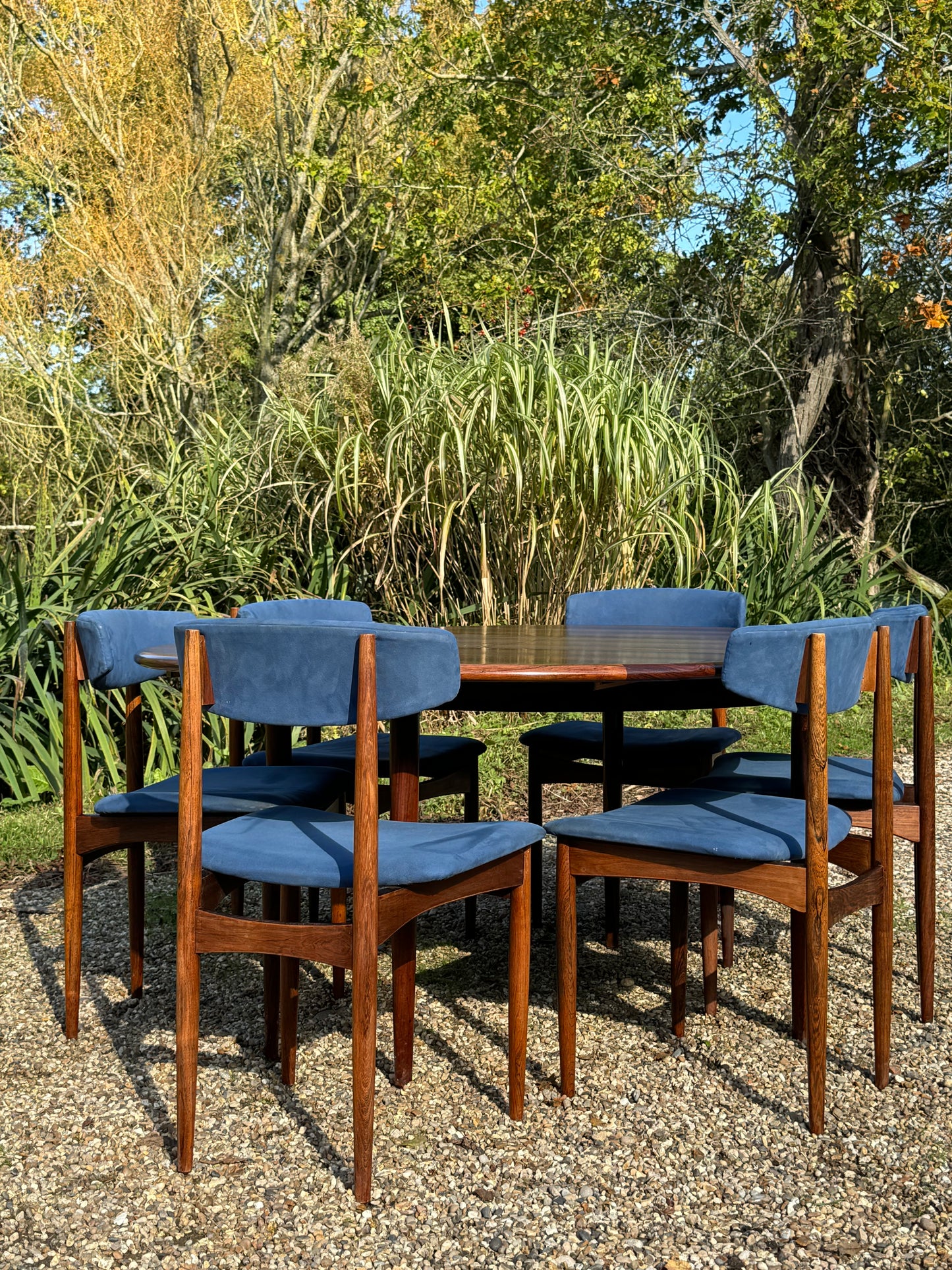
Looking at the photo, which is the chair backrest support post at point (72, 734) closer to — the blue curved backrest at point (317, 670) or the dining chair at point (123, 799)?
the dining chair at point (123, 799)

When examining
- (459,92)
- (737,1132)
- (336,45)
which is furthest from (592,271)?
(737,1132)

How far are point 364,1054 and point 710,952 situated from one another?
3.29 ft

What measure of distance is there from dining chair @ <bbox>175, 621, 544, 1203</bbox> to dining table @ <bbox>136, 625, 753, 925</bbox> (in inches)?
6.9

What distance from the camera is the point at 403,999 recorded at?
2125 millimetres

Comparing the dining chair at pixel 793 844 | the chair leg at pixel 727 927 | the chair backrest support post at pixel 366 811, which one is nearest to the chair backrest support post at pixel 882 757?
the dining chair at pixel 793 844

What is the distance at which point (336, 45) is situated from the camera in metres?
8.16

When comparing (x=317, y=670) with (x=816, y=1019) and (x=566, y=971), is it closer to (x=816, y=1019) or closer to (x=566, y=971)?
(x=566, y=971)

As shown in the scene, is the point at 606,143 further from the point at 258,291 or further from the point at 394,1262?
the point at 394,1262

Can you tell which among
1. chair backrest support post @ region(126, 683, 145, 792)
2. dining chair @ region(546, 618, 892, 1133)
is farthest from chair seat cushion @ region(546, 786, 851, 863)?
chair backrest support post @ region(126, 683, 145, 792)

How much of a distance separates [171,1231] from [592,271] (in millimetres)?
6841

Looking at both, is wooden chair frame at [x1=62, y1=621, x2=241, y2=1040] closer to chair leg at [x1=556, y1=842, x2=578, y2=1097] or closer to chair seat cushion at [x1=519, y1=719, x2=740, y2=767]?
chair leg at [x1=556, y1=842, x2=578, y2=1097]

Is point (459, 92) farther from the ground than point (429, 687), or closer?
farther from the ground

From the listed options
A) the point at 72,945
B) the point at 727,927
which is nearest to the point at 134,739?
the point at 72,945

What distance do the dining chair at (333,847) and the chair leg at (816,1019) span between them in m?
0.50
